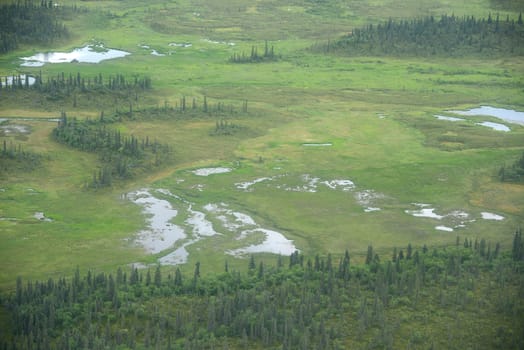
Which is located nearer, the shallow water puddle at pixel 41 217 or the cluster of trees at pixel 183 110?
the shallow water puddle at pixel 41 217

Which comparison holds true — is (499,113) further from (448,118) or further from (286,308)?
(286,308)

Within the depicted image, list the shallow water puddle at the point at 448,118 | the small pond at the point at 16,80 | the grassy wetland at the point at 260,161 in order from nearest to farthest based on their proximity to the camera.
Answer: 1. the grassy wetland at the point at 260,161
2. the shallow water puddle at the point at 448,118
3. the small pond at the point at 16,80

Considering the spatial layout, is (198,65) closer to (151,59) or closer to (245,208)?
(151,59)

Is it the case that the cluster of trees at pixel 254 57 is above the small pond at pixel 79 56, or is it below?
above

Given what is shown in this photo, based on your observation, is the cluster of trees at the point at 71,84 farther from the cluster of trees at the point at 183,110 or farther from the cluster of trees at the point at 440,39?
the cluster of trees at the point at 440,39

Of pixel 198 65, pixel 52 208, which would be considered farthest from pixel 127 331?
pixel 198 65

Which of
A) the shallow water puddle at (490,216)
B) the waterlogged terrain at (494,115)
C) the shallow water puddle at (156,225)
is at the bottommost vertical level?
the shallow water puddle at (156,225)

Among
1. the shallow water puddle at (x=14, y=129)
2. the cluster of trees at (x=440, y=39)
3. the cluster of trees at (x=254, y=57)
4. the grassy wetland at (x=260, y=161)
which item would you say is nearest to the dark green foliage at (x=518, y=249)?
the grassy wetland at (x=260, y=161)

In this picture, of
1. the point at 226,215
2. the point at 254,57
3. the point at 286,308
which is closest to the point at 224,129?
the point at 226,215

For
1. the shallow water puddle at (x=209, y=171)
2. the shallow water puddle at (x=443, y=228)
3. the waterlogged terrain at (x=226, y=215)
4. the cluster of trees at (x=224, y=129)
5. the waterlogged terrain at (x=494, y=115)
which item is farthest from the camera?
the waterlogged terrain at (x=494, y=115)
